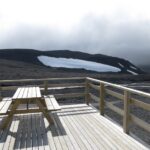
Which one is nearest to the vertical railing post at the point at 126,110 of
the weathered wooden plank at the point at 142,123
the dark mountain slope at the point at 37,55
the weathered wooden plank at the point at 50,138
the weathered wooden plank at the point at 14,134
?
the weathered wooden plank at the point at 142,123

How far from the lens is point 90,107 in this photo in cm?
900

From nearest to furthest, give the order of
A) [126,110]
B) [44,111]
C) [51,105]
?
[126,110] → [44,111] → [51,105]

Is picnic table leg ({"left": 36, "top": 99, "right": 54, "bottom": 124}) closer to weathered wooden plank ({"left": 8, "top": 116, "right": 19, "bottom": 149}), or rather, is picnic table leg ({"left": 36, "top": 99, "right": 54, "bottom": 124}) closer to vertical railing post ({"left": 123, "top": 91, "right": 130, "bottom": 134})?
weathered wooden plank ({"left": 8, "top": 116, "right": 19, "bottom": 149})

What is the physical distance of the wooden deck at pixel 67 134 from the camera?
5367 millimetres

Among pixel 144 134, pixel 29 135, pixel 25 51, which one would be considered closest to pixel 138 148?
pixel 29 135

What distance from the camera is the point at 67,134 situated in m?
6.09

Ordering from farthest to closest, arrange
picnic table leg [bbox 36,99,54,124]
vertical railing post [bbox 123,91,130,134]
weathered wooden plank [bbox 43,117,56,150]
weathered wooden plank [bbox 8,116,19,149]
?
1. picnic table leg [bbox 36,99,54,124]
2. vertical railing post [bbox 123,91,130,134]
3. weathered wooden plank [bbox 8,116,19,149]
4. weathered wooden plank [bbox 43,117,56,150]

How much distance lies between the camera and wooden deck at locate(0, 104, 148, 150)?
5.37 metres

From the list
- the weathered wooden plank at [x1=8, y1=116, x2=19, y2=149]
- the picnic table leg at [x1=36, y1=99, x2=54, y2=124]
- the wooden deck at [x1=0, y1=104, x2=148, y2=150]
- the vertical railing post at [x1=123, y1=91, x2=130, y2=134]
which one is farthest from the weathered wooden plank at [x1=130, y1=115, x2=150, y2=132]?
the weathered wooden plank at [x1=8, y1=116, x2=19, y2=149]

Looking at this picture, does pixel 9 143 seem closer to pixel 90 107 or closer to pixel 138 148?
pixel 138 148

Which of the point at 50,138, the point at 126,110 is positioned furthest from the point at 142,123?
the point at 50,138

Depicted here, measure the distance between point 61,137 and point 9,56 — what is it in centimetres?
3926

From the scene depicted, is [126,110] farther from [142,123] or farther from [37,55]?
[37,55]

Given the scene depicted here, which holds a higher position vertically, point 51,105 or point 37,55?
point 37,55
